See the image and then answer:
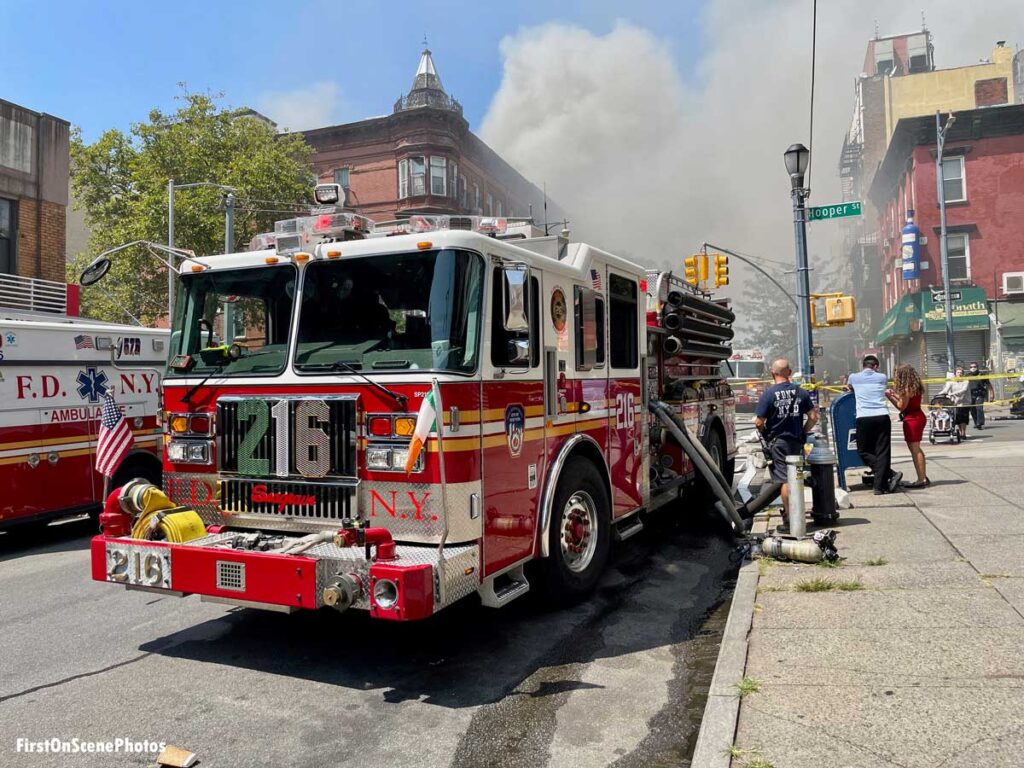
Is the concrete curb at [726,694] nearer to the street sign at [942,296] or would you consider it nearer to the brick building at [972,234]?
the street sign at [942,296]

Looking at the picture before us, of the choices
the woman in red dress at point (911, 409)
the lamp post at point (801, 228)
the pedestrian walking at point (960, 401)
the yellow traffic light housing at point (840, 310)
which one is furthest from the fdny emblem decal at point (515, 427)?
the pedestrian walking at point (960, 401)

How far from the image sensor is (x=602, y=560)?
6.06 meters

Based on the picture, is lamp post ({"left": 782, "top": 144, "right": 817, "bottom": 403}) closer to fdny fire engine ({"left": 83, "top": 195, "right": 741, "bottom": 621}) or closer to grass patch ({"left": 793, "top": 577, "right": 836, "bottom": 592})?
grass patch ({"left": 793, "top": 577, "right": 836, "bottom": 592})

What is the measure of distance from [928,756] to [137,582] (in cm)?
413

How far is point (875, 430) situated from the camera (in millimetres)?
9398

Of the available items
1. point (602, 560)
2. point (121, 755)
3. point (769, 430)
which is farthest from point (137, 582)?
point (769, 430)

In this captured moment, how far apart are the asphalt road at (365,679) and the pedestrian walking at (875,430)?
13.1ft

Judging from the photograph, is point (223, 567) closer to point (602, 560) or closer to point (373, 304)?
point (373, 304)

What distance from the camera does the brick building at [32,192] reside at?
18047 millimetres

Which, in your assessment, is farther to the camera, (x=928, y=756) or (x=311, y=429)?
(x=311, y=429)

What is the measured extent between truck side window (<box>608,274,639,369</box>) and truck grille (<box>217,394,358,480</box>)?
8.68ft

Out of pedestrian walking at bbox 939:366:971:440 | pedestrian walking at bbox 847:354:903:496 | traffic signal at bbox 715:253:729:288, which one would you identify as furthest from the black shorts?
pedestrian walking at bbox 939:366:971:440

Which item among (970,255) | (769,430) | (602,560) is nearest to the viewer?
(602,560)

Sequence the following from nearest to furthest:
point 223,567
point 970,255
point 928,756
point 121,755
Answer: point 928,756 → point 121,755 → point 223,567 → point 970,255
